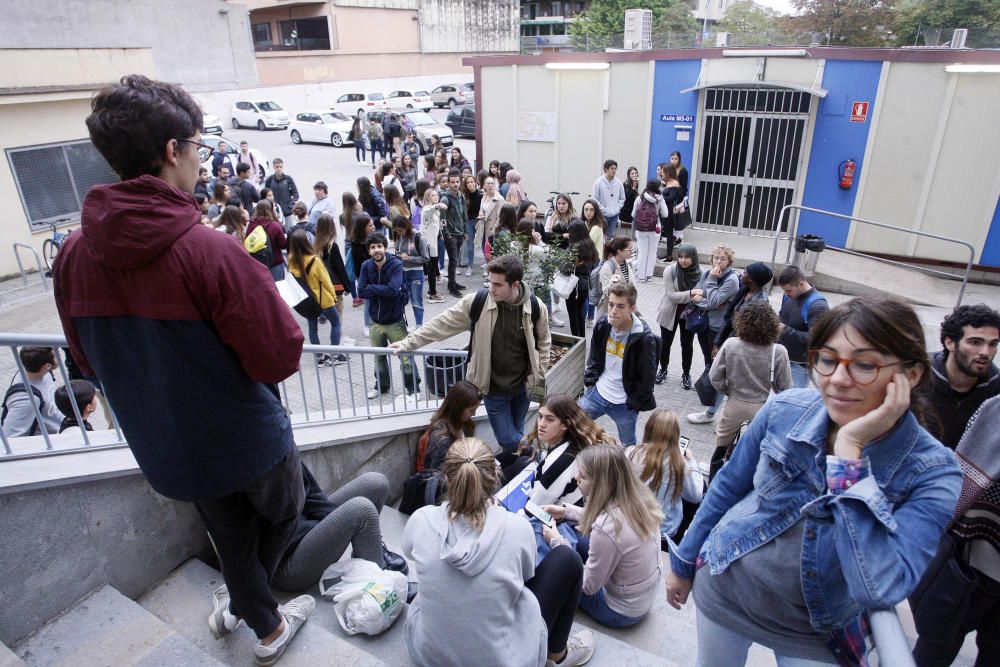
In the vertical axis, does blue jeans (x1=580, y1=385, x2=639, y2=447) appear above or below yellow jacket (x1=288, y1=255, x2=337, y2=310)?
below

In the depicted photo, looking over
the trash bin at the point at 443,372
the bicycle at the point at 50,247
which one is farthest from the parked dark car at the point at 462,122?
the trash bin at the point at 443,372

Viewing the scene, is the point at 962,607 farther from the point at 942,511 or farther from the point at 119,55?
the point at 119,55

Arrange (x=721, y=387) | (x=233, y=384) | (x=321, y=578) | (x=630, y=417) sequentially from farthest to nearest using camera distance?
(x=630, y=417) → (x=721, y=387) → (x=321, y=578) → (x=233, y=384)

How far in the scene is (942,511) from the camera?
59.8 inches

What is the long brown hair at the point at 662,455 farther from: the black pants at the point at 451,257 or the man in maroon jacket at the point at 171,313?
the black pants at the point at 451,257

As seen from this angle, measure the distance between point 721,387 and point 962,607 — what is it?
8.58 feet

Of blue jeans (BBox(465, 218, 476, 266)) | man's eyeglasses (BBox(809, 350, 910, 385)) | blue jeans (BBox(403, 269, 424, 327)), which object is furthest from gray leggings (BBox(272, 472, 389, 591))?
blue jeans (BBox(465, 218, 476, 266))

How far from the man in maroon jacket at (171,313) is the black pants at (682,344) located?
5438mm

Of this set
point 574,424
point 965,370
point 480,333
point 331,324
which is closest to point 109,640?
point 574,424

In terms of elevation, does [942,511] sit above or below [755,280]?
above

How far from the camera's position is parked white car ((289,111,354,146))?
84.3ft

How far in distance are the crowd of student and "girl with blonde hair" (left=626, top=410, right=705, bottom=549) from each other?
2 cm

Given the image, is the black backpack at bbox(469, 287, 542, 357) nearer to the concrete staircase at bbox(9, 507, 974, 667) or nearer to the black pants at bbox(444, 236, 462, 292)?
the concrete staircase at bbox(9, 507, 974, 667)

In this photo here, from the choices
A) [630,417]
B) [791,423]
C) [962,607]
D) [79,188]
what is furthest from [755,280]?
[79,188]
